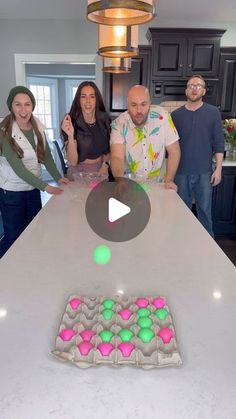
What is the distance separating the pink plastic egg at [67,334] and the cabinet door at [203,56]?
3.59 m

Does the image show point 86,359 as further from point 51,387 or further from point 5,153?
point 5,153

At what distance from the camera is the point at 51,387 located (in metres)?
0.59

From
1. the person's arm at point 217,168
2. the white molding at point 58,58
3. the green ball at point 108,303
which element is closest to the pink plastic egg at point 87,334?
the green ball at point 108,303

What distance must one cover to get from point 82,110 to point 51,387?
183cm

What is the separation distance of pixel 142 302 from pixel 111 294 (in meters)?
0.10

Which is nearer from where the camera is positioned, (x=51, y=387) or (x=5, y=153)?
(x=51, y=387)

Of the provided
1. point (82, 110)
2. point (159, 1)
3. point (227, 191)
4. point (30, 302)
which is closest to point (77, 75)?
point (159, 1)

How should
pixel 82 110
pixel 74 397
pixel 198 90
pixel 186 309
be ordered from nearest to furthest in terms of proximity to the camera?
pixel 74 397 → pixel 186 309 → pixel 82 110 → pixel 198 90

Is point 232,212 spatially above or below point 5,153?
below

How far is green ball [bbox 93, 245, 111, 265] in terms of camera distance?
1095 mm

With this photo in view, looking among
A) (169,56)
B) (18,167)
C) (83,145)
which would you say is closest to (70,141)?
(83,145)

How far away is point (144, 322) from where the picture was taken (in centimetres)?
75

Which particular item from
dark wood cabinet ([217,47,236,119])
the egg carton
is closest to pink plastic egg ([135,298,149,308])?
the egg carton
